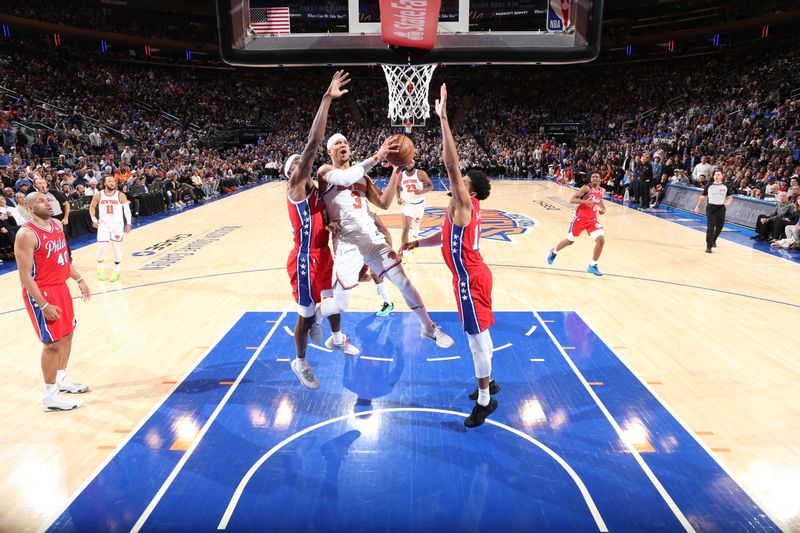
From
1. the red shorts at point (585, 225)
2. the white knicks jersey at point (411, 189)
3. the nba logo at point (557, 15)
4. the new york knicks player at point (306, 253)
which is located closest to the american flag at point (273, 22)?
the white knicks jersey at point (411, 189)

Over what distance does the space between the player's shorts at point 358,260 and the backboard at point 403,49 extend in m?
3.18

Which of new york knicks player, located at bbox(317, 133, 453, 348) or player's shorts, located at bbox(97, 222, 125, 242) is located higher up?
new york knicks player, located at bbox(317, 133, 453, 348)

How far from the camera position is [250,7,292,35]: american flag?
24.1ft

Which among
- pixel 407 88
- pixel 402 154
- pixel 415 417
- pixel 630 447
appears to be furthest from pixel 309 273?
pixel 407 88

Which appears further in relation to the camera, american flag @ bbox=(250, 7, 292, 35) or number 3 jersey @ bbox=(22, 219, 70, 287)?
american flag @ bbox=(250, 7, 292, 35)

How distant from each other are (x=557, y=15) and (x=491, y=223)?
741cm

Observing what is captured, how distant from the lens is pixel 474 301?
4.32m

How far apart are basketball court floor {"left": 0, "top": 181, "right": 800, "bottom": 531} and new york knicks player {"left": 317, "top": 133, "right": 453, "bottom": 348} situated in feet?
2.36

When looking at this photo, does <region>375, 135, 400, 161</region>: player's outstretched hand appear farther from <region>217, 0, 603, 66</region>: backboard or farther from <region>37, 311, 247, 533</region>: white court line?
<region>217, 0, 603, 66</region>: backboard

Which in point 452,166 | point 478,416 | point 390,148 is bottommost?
point 478,416

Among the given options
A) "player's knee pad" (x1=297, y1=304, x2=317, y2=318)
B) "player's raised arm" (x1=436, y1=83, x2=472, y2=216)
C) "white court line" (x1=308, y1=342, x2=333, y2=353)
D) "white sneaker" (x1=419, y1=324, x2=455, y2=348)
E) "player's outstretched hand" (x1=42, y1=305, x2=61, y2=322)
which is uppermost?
"player's raised arm" (x1=436, y1=83, x2=472, y2=216)

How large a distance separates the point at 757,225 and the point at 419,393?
34.7ft

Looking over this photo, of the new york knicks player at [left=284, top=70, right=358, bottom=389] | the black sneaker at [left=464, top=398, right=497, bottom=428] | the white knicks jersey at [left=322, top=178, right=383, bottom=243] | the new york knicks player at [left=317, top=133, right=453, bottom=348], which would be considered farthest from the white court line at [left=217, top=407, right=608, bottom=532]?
the white knicks jersey at [left=322, top=178, right=383, bottom=243]

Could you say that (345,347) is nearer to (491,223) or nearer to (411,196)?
(411,196)
